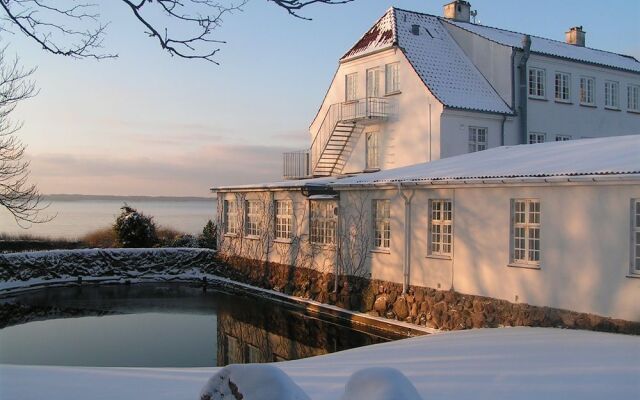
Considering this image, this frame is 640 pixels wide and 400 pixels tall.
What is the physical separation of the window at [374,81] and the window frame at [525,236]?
12702 mm

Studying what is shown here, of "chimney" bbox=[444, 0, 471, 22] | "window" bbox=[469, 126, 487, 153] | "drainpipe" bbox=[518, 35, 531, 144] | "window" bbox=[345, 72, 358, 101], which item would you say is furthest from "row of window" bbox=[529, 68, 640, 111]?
"window" bbox=[345, 72, 358, 101]

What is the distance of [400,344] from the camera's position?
10750 mm

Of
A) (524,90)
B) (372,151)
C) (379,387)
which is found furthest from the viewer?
(372,151)

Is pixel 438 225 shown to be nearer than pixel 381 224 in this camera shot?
Yes

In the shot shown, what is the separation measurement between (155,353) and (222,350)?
149 centimetres

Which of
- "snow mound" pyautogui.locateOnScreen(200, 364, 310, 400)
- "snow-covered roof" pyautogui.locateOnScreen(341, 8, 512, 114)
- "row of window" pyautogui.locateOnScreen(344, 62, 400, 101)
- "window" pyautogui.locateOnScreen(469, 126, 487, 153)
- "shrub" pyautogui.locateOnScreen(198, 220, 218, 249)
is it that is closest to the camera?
"snow mound" pyautogui.locateOnScreen(200, 364, 310, 400)

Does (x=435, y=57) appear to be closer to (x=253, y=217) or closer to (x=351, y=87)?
(x=351, y=87)

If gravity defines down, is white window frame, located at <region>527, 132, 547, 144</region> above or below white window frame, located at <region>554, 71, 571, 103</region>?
below

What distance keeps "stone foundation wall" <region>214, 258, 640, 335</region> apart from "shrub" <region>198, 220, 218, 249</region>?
8976 millimetres

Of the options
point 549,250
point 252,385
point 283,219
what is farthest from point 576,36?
point 252,385

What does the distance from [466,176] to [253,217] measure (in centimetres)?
1227

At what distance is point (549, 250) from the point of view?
491 inches

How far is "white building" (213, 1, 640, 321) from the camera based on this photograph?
11.8 meters

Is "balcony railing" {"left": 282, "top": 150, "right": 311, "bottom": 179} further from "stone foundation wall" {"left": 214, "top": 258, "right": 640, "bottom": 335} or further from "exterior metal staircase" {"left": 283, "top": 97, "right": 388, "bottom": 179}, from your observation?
"stone foundation wall" {"left": 214, "top": 258, "right": 640, "bottom": 335}
